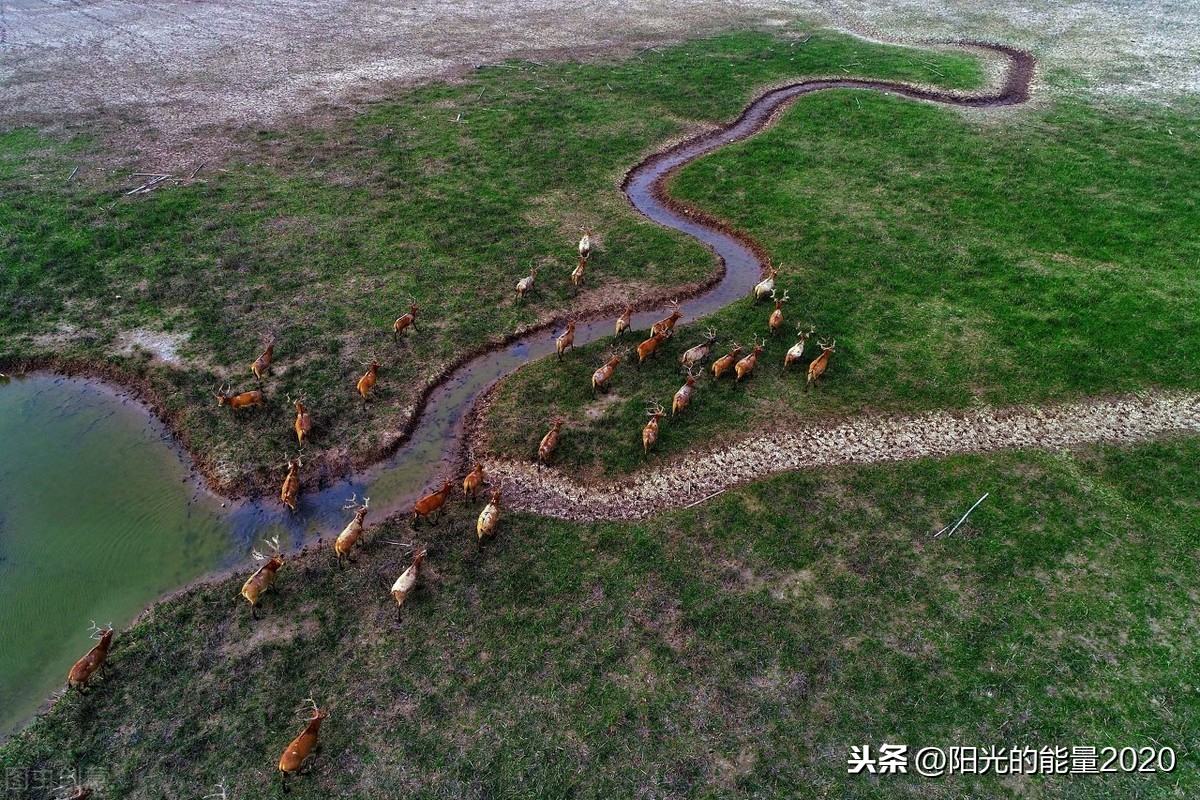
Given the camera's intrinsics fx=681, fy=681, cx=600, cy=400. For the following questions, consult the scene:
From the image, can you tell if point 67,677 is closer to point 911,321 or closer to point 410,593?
point 410,593

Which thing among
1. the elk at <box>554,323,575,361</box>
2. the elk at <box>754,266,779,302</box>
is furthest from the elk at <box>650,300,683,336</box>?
the elk at <box>754,266,779,302</box>

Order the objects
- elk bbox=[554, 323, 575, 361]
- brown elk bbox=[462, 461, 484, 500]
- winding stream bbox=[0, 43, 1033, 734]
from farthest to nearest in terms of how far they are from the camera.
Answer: elk bbox=[554, 323, 575, 361] → brown elk bbox=[462, 461, 484, 500] → winding stream bbox=[0, 43, 1033, 734]

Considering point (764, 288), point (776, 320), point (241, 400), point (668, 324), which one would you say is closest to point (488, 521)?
point (241, 400)

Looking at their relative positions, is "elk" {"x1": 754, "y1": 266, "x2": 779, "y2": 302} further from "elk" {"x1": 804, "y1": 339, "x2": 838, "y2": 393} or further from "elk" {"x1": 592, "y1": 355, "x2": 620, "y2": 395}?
"elk" {"x1": 592, "y1": 355, "x2": 620, "y2": 395}

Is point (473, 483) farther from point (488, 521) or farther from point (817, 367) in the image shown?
point (817, 367)

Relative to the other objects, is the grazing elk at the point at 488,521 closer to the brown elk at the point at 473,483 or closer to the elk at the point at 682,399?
the brown elk at the point at 473,483

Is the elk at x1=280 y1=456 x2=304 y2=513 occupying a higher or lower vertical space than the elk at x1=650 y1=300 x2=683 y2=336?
lower
